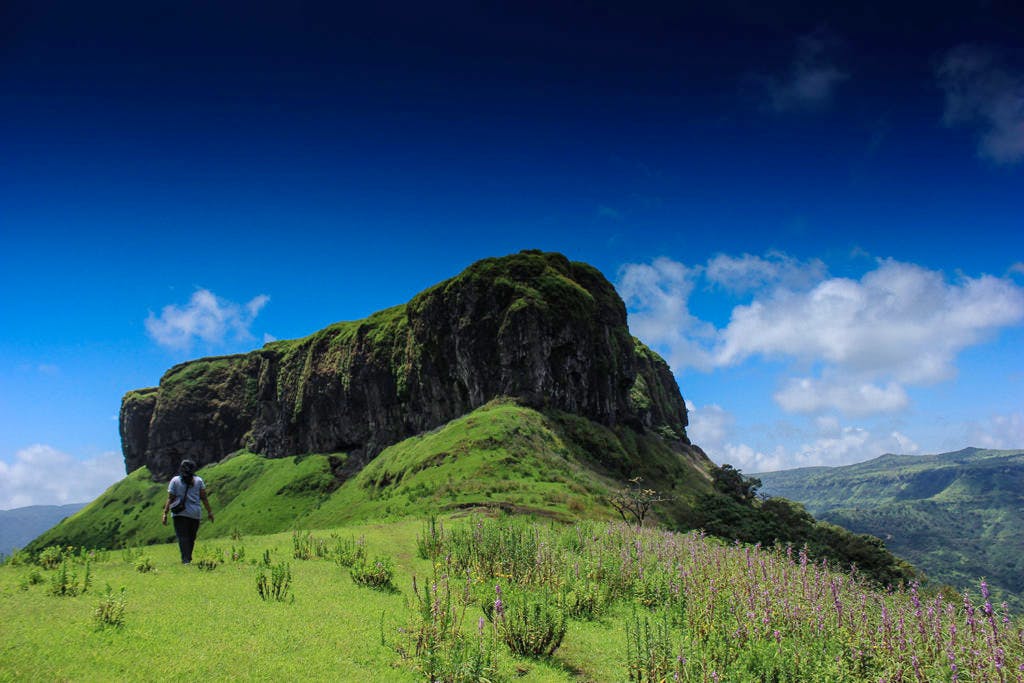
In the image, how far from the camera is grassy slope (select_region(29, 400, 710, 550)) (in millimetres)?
33250

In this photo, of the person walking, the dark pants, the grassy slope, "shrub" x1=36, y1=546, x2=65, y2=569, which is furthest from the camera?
the grassy slope

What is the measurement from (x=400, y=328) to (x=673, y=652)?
93.0 metres

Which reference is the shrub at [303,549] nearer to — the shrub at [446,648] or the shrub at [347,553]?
the shrub at [347,553]

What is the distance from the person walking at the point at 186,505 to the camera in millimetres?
12227

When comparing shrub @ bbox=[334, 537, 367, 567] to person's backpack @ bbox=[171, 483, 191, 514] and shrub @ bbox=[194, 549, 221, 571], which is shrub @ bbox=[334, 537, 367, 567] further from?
person's backpack @ bbox=[171, 483, 191, 514]

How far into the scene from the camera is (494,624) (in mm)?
8125

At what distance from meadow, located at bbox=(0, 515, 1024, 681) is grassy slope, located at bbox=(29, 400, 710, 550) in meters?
7.31

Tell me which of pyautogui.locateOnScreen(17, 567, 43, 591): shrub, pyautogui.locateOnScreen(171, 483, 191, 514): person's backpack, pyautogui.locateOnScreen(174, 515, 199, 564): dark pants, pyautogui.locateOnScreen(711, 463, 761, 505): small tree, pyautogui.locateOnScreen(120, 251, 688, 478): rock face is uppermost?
pyautogui.locateOnScreen(120, 251, 688, 478): rock face

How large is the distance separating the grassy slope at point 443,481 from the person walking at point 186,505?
3.92 metres

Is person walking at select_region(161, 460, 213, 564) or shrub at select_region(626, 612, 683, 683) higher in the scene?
person walking at select_region(161, 460, 213, 564)

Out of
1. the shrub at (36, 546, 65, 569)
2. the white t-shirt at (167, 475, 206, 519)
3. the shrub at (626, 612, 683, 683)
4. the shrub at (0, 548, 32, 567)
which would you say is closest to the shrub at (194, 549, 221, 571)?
the white t-shirt at (167, 475, 206, 519)

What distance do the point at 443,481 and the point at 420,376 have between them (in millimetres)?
47310

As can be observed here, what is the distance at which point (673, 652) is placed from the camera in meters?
7.64

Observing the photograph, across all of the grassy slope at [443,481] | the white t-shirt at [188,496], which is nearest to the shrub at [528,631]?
the white t-shirt at [188,496]
